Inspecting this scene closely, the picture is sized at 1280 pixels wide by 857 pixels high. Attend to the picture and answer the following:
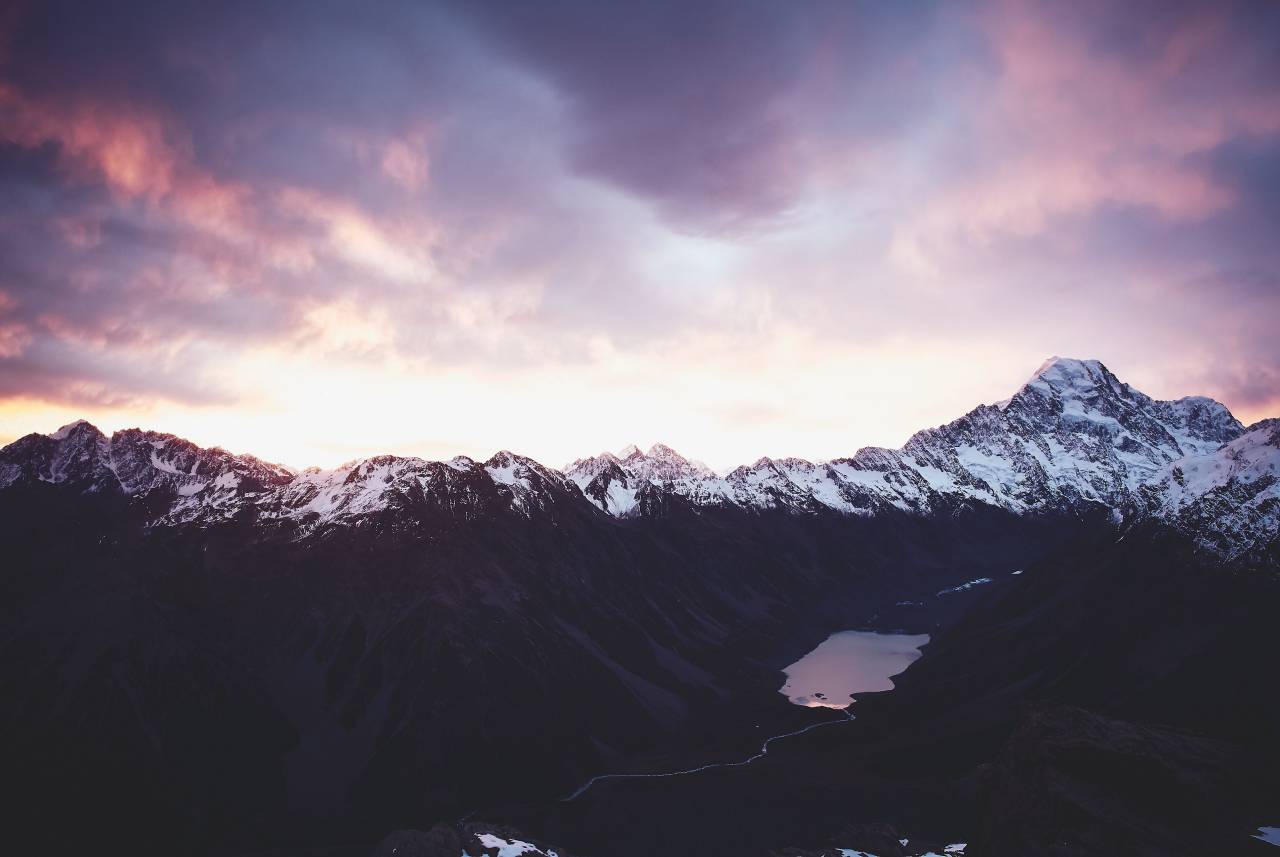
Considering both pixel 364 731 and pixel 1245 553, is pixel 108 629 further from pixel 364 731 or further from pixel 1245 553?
pixel 1245 553

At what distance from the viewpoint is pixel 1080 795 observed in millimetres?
47531

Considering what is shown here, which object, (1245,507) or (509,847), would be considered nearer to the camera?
(509,847)

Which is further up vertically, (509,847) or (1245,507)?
(1245,507)

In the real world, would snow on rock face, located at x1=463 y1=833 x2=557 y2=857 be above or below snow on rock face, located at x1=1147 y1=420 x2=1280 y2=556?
below

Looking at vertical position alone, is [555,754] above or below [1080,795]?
below

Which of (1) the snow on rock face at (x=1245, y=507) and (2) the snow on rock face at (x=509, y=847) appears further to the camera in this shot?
(1) the snow on rock face at (x=1245, y=507)

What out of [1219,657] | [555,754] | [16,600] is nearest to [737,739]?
[555,754]

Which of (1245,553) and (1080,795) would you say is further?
(1245,553)

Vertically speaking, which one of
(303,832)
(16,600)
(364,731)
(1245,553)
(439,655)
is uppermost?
(1245,553)

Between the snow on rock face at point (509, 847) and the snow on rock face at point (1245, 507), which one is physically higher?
the snow on rock face at point (1245, 507)

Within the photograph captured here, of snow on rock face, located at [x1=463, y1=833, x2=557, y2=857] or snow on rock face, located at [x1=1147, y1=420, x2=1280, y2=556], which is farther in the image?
snow on rock face, located at [x1=1147, y1=420, x2=1280, y2=556]

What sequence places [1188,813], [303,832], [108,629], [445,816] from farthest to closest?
[108,629]
[445,816]
[303,832]
[1188,813]

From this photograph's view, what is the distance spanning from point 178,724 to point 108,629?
117 ft

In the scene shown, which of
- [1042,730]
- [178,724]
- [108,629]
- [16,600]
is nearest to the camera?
[1042,730]
